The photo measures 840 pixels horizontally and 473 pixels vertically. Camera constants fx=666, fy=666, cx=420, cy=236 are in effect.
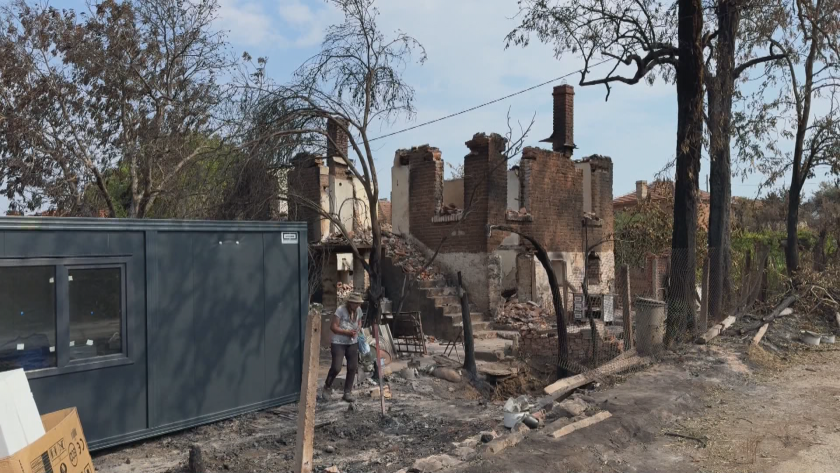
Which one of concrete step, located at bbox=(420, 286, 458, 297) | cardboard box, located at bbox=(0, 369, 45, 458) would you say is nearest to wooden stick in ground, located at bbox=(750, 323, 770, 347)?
concrete step, located at bbox=(420, 286, 458, 297)

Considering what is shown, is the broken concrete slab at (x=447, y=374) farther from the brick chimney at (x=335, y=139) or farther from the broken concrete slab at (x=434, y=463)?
the broken concrete slab at (x=434, y=463)

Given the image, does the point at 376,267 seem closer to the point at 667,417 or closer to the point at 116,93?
the point at 667,417

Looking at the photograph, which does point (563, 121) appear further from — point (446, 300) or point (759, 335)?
point (759, 335)

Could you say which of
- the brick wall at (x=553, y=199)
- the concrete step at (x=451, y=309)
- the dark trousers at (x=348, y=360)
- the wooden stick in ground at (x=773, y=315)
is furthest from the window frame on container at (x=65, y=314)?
the brick wall at (x=553, y=199)

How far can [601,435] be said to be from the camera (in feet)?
22.8

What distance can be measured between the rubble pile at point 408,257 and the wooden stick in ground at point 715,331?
26.3 feet

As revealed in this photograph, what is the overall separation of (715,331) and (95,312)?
35.1 ft

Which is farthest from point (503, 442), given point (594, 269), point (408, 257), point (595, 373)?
point (594, 269)

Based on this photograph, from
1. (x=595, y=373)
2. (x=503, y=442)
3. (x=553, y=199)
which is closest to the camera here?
(x=503, y=442)

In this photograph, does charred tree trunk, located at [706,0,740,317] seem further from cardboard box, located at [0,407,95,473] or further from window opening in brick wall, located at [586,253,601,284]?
cardboard box, located at [0,407,95,473]

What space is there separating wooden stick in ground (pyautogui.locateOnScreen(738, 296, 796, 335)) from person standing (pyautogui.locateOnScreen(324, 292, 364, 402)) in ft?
27.1

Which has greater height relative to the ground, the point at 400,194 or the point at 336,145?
the point at 336,145

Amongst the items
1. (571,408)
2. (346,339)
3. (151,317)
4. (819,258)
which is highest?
(819,258)

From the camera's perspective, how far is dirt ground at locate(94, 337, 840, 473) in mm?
6379
